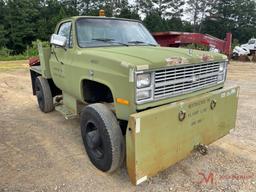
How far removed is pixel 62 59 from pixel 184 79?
2.26 m

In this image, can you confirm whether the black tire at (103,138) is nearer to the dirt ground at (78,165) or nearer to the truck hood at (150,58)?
the dirt ground at (78,165)

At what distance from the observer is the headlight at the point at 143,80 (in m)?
2.88

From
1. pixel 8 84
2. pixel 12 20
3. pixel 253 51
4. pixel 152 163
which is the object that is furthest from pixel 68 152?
pixel 12 20

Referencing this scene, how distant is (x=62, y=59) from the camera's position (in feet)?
15.1

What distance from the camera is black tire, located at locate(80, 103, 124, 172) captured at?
10.6 ft

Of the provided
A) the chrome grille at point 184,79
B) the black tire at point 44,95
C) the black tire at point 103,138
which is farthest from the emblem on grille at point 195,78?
the black tire at point 44,95

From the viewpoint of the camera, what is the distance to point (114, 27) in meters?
4.38

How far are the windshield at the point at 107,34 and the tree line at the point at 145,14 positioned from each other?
38.1 meters

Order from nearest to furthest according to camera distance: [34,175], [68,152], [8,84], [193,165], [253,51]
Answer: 1. [34,175]
2. [193,165]
3. [68,152]
4. [8,84]
5. [253,51]

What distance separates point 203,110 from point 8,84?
801 centimetres

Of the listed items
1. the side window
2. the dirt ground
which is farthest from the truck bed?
the side window

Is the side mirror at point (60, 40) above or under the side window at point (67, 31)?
under

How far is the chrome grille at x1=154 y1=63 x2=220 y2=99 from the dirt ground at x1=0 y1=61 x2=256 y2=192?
112cm

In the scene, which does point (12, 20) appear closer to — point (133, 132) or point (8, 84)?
point (8, 84)
